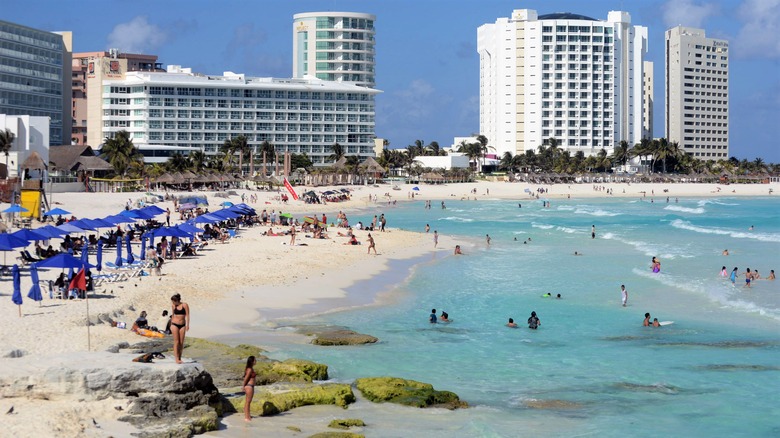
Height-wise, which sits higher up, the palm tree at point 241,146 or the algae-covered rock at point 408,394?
the palm tree at point 241,146

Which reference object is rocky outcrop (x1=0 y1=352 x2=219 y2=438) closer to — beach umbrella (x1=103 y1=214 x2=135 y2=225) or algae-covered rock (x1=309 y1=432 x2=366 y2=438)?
algae-covered rock (x1=309 y1=432 x2=366 y2=438)

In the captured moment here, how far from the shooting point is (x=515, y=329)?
27.2 meters

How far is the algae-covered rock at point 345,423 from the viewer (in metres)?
16.4

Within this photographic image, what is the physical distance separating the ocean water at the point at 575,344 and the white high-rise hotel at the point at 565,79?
108794mm

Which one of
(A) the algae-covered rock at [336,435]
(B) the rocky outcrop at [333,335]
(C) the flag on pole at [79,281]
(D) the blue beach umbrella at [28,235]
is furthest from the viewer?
(D) the blue beach umbrella at [28,235]

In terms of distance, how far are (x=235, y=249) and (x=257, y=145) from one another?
9030cm

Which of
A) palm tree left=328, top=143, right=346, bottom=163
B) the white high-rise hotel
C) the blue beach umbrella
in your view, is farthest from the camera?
the white high-rise hotel

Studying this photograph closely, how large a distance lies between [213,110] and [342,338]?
359ft

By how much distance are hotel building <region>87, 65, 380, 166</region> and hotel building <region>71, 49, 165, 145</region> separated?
5.45 metres

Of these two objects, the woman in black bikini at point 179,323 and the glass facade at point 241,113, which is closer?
the woman in black bikini at point 179,323

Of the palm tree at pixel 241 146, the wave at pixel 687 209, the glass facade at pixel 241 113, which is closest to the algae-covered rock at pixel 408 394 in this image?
the wave at pixel 687 209

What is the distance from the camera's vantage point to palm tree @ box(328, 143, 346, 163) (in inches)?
5177

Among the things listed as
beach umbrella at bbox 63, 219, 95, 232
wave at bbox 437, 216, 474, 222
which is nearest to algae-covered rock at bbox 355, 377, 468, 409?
beach umbrella at bbox 63, 219, 95, 232

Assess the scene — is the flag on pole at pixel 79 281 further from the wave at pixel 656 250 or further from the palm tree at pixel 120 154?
the palm tree at pixel 120 154
